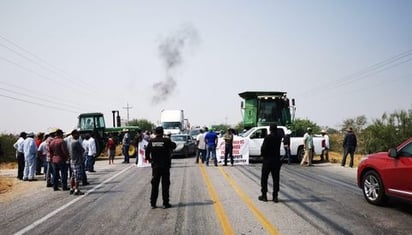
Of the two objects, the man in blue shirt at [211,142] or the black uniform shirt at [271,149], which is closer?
the black uniform shirt at [271,149]

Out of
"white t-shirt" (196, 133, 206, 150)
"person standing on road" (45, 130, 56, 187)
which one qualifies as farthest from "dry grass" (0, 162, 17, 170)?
"person standing on road" (45, 130, 56, 187)

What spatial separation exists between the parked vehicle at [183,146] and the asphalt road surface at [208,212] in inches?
519

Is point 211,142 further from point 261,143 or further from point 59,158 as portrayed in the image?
point 59,158

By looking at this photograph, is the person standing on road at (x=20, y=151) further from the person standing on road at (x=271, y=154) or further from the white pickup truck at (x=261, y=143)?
the person standing on road at (x=271, y=154)

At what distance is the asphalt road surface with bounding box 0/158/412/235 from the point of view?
719 centimetres

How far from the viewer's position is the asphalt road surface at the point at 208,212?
719cm

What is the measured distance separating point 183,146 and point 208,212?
1818 cm

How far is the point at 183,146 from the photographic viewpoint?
2666cm

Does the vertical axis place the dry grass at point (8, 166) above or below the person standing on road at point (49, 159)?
below

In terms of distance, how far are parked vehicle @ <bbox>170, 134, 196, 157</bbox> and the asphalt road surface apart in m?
13.2

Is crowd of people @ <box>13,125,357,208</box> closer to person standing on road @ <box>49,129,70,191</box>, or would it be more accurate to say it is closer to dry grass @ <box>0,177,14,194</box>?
person standing on road @ <box>49,129,70,191</box>

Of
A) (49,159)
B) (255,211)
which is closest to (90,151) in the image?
(49,159)

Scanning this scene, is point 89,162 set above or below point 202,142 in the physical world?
below

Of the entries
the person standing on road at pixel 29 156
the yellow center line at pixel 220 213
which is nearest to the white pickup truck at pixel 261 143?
the yellow center line at pixel 220 213
